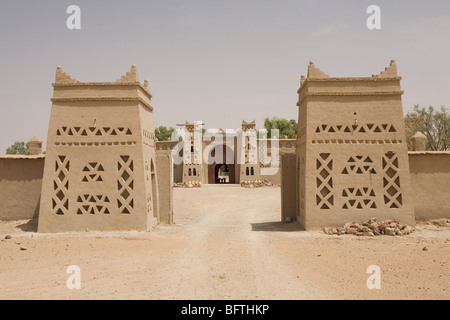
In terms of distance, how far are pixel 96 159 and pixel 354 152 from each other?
30.1 feet

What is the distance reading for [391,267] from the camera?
307 inches

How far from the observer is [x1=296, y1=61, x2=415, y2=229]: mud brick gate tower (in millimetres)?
12031

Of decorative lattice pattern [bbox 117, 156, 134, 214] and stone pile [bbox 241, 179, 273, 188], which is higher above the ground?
decorative lattice pattern [bbox 117, 156, 134, 214]

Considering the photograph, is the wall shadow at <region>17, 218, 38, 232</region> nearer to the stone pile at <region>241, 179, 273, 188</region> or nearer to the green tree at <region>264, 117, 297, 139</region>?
the stone pile at <region>241, 179, 273, 188</region>

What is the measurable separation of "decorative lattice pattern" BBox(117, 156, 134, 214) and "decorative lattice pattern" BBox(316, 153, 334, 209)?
6596 mm

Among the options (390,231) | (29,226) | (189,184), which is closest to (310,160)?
(390,231)

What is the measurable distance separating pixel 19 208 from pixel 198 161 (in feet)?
73.8

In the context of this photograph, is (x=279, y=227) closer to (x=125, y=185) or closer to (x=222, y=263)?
(x=222, y=263)

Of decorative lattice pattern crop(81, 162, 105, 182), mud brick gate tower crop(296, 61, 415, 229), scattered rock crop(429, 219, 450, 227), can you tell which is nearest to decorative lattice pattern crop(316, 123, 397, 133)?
mud brick gate tower crop(296, 61, 415, 229)

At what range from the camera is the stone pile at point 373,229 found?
11370 millimetres

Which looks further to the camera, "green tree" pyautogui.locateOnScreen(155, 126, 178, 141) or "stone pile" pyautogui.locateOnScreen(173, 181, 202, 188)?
"green tree" pyautogui.locateOnScreen(155, 126, 178, 141)

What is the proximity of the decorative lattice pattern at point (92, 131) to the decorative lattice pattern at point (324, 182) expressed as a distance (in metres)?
6.89

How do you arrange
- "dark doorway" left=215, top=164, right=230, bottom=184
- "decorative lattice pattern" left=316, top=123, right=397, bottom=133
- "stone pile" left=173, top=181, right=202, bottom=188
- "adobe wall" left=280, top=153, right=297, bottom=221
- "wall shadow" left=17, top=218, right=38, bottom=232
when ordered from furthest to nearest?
"dark doorway" left=215, top=164, right=230, bottom=184 < "stone pile" left=173, top=181, right=202, bottom=188 < "adobe wall" left=280, top=153, right=297, bottom=221 < "wall shadow" left=17, top=218, right=38, bottom=232 < "decorative lattice pattern" left=316, top=123, right=397, bottom=133
